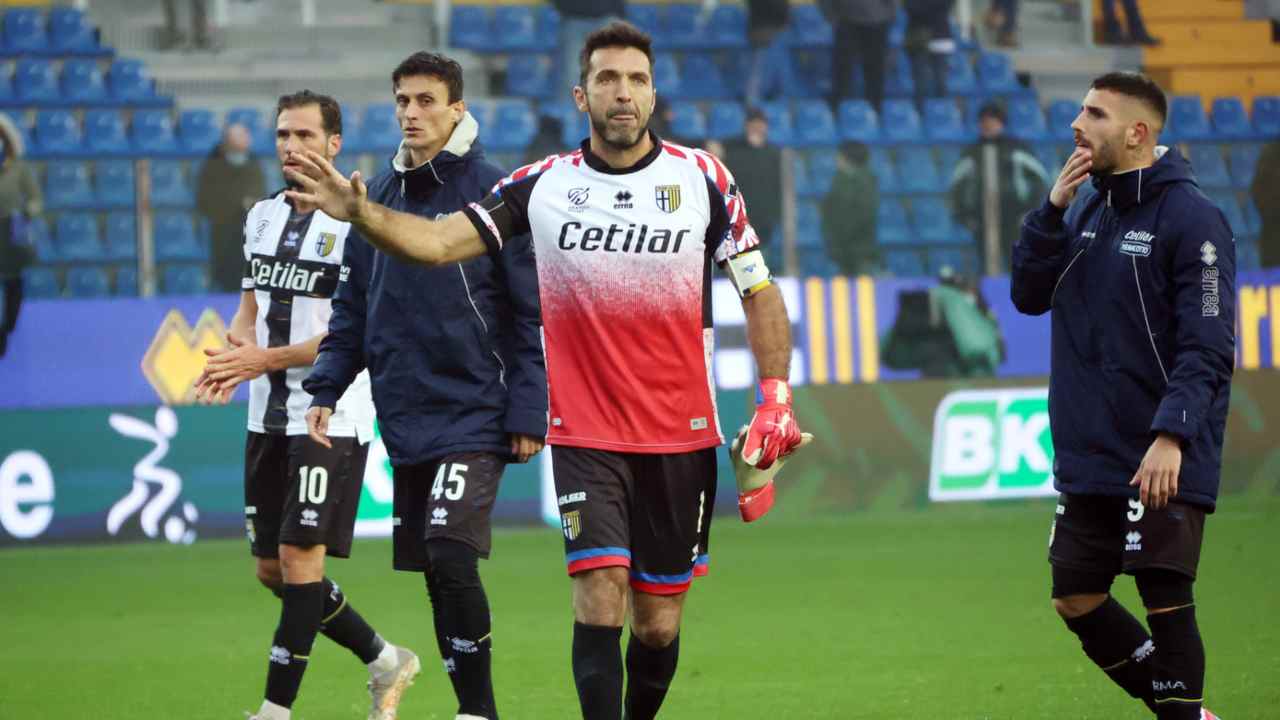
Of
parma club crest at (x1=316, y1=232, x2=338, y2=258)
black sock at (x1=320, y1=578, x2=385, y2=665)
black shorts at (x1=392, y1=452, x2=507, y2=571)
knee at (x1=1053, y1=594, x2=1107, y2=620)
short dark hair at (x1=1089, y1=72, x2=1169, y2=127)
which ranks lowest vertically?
black sock at (x1=320, y1=578, x2=385, y2=665)

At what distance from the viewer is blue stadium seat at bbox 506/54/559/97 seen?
67.7ft

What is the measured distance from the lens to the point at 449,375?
6.48m

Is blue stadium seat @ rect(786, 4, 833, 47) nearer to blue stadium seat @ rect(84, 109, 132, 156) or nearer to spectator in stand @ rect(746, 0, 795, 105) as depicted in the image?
spectator in stand @ rect(746, 0, 795, 105)

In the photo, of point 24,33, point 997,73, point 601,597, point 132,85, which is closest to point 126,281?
point 132,85

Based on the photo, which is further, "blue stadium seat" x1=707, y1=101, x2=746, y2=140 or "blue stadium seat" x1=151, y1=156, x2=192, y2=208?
"blue stadium seat" x1=707, y1=101, x2=746, y2=140

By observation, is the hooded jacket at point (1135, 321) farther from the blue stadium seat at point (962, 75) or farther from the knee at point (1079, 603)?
the blue stadium seat at point (962, 75)

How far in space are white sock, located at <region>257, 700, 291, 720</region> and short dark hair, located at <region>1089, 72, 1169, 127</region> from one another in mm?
3786

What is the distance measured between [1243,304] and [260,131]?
9.33 m

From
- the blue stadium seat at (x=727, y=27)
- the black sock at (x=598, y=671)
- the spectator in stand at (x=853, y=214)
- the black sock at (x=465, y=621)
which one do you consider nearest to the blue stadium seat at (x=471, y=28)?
the blue stadium seat at (x=727, y=27)

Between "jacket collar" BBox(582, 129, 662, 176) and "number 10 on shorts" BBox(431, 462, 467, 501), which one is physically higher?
"jacket collar" BBox(582, 129, 662, 176)

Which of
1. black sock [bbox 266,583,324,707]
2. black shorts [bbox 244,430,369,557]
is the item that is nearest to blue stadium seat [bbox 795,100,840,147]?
black shorts [bbox 244,430,369,557]

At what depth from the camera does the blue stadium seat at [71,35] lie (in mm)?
19156

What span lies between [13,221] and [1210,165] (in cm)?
1033

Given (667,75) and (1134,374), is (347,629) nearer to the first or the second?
(1134,374)
